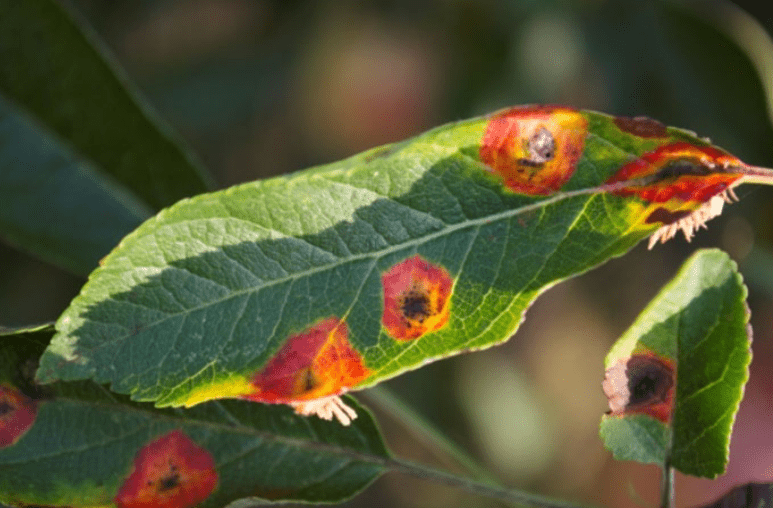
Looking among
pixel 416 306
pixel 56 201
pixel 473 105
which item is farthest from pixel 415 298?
pixel 473 105

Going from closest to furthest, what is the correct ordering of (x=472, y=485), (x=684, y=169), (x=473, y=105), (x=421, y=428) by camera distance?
(x=684, y=169)
(x=472, y=485)
(x=421, y=428)
(x=473, y=105)

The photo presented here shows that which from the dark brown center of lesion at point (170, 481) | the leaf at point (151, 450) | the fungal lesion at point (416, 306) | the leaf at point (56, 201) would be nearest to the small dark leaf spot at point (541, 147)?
the fungal lesion at point (416, 306)

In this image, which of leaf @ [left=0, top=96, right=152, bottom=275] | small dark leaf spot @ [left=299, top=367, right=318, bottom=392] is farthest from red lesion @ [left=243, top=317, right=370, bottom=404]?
leaf @ [left=0, top=96, right=152, bottom=275]

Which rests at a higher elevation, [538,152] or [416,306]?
[538,152]

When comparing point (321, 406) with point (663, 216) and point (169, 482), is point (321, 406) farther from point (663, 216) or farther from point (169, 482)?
point (663, 216)

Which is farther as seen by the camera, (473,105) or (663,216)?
(473,105)

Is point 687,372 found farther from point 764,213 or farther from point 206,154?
point 206,154

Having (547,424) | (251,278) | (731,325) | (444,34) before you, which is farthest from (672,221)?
(547,424)
